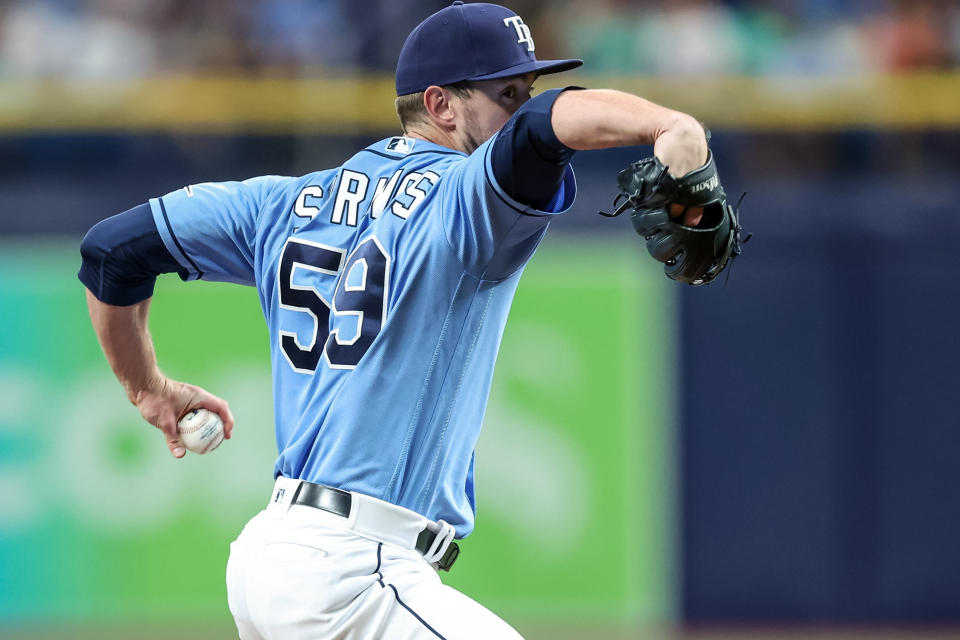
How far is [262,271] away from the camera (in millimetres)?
3170

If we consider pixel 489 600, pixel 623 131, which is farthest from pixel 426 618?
pixel 489 600

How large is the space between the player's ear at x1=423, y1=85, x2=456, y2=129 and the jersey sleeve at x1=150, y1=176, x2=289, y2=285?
0.40 metres

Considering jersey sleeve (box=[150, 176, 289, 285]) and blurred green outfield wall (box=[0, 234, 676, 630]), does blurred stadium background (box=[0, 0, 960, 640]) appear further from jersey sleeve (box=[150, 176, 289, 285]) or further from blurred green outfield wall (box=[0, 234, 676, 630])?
jersey sleeve (box=[150, 176, 289, 285])

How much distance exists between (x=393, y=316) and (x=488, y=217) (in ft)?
1.03

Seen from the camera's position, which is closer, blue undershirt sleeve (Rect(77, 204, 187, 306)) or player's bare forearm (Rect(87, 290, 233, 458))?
blue undershirt sleeve (Rect(77, 204, 187, 306))

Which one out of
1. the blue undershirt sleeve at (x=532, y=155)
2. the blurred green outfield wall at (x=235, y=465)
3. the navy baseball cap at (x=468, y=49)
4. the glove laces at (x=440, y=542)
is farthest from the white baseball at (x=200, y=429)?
the blurred green outfield wall at (x=235, y=465)

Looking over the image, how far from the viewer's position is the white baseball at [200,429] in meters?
3.46

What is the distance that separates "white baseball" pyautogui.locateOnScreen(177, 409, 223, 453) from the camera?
346cm

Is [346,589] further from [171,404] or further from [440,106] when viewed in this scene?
[440,106]

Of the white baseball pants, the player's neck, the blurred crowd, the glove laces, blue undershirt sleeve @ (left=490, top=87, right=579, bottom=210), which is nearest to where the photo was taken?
blue undershirt sleeve @ (left=490, top=87, right=579, bottom=210)

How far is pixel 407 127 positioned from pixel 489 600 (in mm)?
4594

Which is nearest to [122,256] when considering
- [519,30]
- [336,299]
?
[336,299]

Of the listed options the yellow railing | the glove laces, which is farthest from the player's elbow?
the yellow railing

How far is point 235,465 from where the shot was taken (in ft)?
24.2
